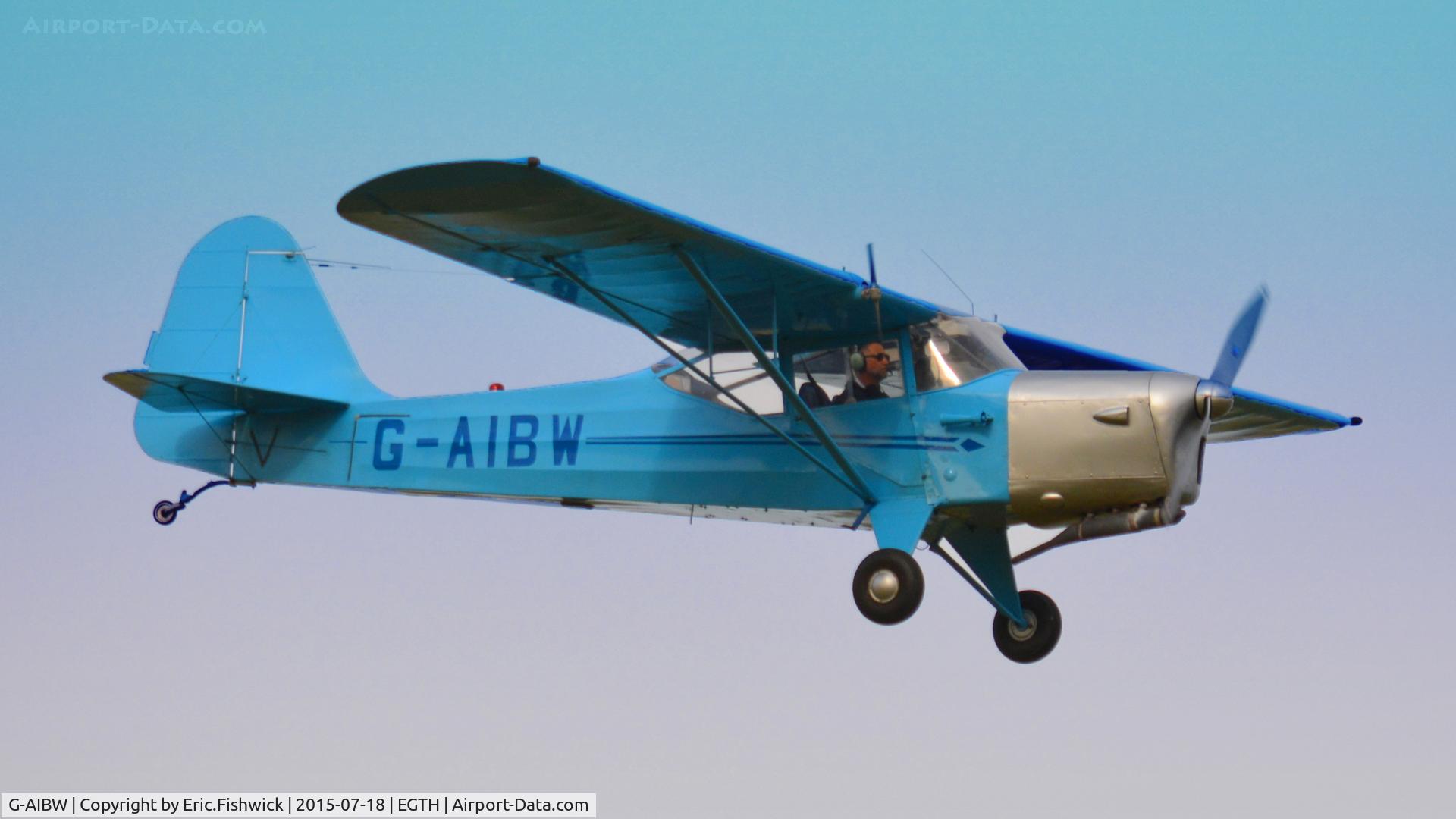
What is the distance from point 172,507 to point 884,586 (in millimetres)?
5715

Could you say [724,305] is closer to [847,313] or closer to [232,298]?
[847,313]

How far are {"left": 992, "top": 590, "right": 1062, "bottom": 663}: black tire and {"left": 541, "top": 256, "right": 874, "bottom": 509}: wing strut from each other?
1.57 metres

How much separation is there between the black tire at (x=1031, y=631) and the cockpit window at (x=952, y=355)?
1742 mm

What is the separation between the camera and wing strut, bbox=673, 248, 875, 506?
1155 centimetres

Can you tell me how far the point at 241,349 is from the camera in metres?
14.5

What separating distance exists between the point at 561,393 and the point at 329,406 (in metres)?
1.97

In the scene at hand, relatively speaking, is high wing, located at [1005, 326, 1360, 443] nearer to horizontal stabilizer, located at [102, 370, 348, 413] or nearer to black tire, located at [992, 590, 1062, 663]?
black tire, located at [992, 590, 1062, 663]

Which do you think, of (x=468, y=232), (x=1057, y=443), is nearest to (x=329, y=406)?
(x=468, y=232)

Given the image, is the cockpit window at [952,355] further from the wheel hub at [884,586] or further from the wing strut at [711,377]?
the wheel hub at [884,586]

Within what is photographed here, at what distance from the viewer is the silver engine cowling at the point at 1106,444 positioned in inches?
446

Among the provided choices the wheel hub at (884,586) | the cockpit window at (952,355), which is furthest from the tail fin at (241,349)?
the wheel hub at (884,586)

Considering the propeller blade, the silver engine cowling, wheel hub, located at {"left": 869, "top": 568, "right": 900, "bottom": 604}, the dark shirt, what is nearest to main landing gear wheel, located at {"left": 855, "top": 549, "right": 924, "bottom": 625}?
wheel hub, located at {"left": 869, "top": 568, "right": 900, "bottom": 604}

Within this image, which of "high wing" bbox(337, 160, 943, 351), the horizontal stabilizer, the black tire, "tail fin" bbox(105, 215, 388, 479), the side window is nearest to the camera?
"high wing" bbox(337, 160, 943, 351)

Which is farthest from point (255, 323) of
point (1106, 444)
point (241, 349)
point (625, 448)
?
point (1106, 444)
